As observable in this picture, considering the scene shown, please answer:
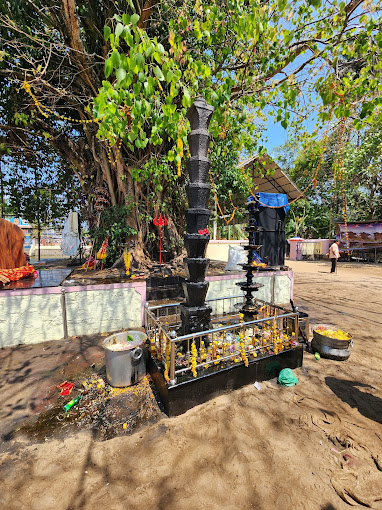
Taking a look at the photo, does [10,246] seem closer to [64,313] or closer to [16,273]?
[16,273]

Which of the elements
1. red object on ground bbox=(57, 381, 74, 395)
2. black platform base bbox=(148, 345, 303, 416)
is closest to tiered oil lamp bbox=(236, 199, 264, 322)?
black platform base bbox=(148, 345, 303, 416)

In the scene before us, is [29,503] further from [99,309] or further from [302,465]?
[99,309]

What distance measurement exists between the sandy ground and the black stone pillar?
4.32 ft

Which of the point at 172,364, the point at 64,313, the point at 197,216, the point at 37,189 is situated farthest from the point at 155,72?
the point at 37,189

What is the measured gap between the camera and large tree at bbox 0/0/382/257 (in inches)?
130

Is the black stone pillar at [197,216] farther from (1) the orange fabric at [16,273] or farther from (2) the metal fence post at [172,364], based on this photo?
(1) the orange fabric at [16,273]

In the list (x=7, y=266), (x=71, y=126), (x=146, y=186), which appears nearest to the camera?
(x=7, y=266)

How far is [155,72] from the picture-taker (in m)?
2.49

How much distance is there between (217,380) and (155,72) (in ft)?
13.1

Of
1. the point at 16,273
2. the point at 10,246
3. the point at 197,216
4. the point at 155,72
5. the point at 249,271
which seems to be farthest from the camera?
the point at 10,246

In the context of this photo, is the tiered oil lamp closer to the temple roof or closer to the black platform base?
the black platform base

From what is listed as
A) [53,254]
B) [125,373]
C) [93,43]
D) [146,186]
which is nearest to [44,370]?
[125,373]

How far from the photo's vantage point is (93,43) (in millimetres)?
7723

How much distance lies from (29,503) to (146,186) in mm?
8651
